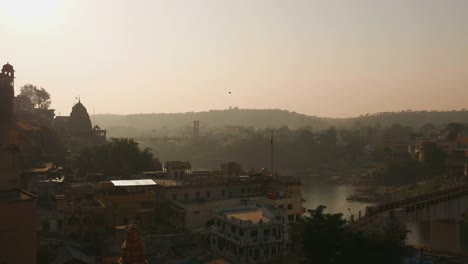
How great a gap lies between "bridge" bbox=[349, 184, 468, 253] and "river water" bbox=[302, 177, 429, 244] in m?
2.09

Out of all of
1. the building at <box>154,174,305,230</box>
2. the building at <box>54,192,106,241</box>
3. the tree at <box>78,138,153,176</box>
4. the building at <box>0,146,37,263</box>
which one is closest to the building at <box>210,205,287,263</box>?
the building at <box>154,174,305,230</box>

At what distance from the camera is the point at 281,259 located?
18344 mm

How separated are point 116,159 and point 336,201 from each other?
68.6 feet

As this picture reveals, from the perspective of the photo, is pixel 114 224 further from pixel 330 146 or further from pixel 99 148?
pixel 330 146

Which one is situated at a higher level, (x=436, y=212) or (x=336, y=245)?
(x=336, y=245)

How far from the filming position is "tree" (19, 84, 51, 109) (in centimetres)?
4341

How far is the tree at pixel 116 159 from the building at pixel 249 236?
399 inches

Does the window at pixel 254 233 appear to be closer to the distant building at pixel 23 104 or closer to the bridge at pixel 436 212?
the bridge at pixel 436 212

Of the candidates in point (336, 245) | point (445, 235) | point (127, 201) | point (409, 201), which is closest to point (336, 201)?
point (445, 235)

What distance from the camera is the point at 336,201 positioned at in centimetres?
4372

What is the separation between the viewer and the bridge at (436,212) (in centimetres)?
2233

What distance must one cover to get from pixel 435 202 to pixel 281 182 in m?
7.66

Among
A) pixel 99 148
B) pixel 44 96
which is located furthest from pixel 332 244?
pixel 44 96

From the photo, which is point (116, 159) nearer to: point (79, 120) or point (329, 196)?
point (79, 120)
